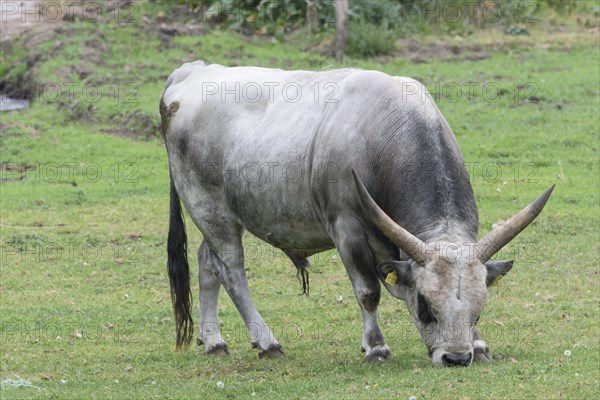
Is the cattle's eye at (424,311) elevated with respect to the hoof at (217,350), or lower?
elevated

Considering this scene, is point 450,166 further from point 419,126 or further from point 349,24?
point 349,24

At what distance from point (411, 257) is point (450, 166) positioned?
34.9 inches

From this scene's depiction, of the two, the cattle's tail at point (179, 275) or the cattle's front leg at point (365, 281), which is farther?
the cattle's tail at point (179, 275)

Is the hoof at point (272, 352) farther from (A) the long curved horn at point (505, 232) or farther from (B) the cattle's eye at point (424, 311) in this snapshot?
(A) the long curved horn at point (505, 232)

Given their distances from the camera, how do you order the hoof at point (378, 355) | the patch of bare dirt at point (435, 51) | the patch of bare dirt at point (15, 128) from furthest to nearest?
the patch of bare dirt at point (435, 51) < the patch of bare dirt at point (15, 128) < the hoof at point (378, 355)

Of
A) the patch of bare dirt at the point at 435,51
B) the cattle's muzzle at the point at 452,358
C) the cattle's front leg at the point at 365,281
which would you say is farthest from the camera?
the patch of bare dirt at the point at 435,51

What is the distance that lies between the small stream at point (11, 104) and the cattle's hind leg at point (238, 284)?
13.5 m

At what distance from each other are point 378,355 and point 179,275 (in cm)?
267

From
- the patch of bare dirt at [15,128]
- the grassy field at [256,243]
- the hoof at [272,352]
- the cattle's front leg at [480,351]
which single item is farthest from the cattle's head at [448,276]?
the patch of bare dirt at [15,128]

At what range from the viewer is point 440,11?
26359 millimetres

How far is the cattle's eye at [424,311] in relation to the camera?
9.27 m

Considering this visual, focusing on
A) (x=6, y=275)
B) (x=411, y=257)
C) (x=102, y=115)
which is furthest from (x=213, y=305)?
(x=102, y=115)

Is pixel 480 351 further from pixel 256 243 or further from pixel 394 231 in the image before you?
pixel 256 243

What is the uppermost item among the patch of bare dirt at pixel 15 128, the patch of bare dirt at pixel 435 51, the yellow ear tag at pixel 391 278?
the yellow ear tag at pixel 391 278
